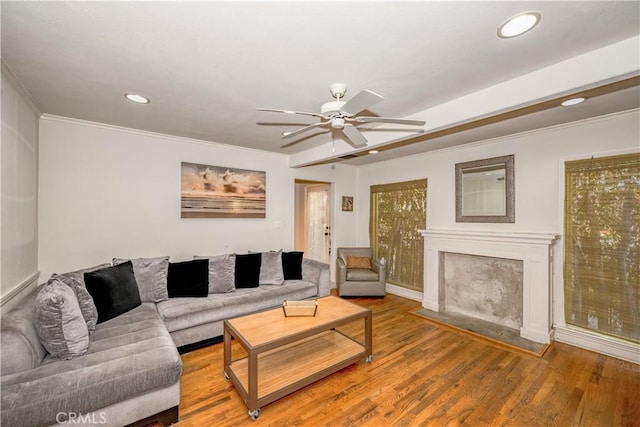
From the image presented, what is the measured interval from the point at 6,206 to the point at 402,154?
4.57 m

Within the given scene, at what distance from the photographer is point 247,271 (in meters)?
3.46

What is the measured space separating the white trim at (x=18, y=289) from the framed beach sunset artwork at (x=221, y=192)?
58.5 inches

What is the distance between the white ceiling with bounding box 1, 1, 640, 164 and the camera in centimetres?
134

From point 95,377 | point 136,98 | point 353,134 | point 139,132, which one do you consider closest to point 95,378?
point 95,377

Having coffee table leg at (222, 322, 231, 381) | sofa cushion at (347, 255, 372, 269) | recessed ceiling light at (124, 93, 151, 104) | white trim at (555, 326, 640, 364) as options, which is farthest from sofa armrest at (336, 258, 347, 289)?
recessed ceiling light at (124, 93, 151, 104)

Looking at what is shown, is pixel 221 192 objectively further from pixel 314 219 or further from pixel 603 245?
pixel 603 245

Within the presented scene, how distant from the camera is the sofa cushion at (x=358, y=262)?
479cm

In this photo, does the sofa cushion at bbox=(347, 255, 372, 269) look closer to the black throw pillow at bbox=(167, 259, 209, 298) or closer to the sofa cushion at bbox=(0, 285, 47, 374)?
the black throw pillow at bbox=(167, 259, 209, 298)

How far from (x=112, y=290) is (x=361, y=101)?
2.66m

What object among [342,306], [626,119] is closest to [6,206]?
[342,306]

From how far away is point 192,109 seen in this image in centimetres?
260

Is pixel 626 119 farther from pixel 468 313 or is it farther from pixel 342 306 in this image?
pixel 342 306

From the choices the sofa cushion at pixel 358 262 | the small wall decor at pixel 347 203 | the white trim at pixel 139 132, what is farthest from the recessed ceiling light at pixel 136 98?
the sofa cushion at pixel 358 262

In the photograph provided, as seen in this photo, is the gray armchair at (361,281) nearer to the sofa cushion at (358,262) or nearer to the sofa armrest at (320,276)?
the sofa cushion at (358,262)
